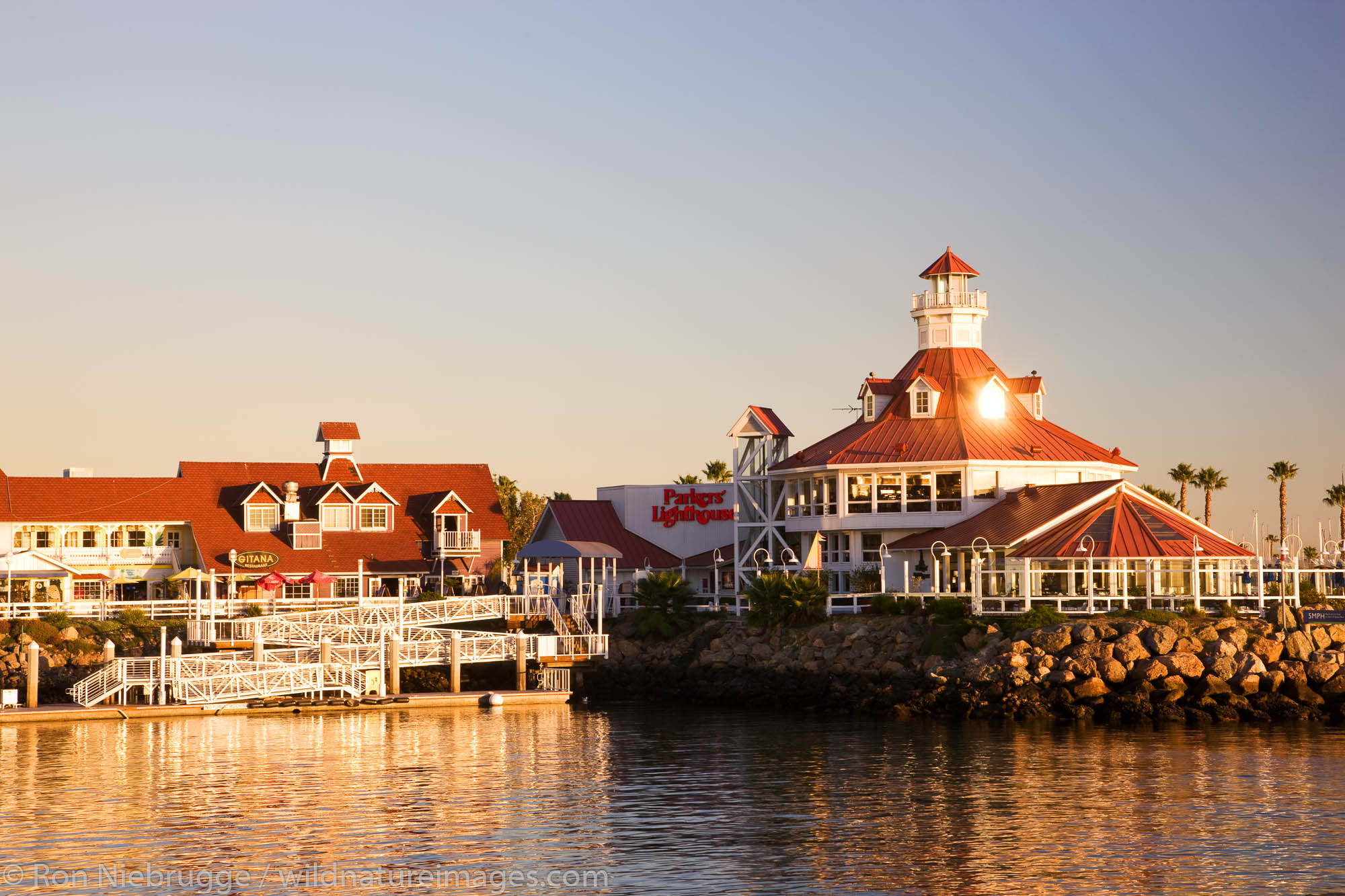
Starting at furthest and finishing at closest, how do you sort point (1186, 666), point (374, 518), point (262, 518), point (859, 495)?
point (374, 518), point (262, 518), point (859, 495), point (1186, 666)

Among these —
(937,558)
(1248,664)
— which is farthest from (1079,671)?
(937,558)

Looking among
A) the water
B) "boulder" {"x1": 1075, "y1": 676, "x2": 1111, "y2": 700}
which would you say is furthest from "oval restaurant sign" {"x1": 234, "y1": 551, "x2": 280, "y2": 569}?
"boulder" {"x1": 1075, "y1": 676, "x2": 1111, "y2": 700}

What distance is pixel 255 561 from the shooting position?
233ft

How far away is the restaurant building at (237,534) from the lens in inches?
2790

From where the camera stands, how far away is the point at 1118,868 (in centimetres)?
2844

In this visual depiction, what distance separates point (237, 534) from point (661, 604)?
883 inches

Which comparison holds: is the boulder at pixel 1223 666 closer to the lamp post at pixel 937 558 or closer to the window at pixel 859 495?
the lamp post at pixel 937 558

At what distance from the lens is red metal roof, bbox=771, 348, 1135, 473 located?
63.9 m

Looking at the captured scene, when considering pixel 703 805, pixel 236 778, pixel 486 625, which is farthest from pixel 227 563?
pixel 703 805

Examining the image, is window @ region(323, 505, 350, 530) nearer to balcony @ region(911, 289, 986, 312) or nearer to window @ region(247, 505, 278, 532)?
window @ region(247, 505, 278, 532)

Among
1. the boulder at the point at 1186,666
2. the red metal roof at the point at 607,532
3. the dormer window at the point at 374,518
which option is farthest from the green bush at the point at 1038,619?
the dormer window at the point at 374,518

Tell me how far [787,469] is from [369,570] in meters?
20.5

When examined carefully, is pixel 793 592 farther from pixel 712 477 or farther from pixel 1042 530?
pixel 712 477

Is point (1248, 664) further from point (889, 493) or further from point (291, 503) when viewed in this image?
point (291, 503)
